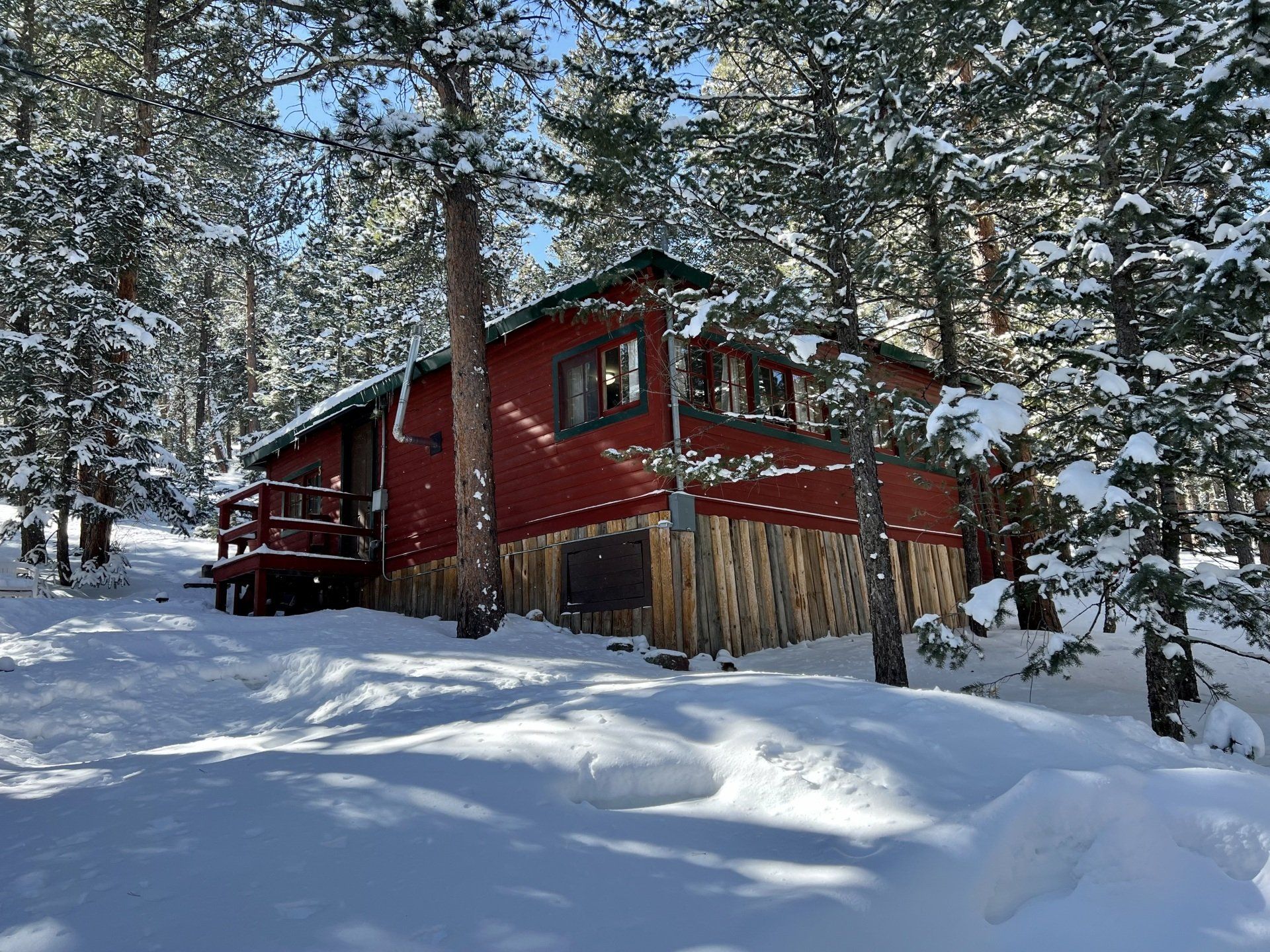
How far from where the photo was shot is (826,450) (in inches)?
558

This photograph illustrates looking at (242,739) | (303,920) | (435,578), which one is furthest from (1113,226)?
(435,578)

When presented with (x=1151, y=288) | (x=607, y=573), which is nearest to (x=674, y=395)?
(x=607, y=573)

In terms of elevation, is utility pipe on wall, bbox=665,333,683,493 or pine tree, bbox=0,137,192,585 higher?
pine tree, bbox=0,137,192,585

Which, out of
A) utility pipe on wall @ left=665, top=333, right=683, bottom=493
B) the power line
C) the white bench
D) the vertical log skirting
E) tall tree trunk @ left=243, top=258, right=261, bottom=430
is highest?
tall tree trunk @ left=243, top=258, right=261, bottom=430

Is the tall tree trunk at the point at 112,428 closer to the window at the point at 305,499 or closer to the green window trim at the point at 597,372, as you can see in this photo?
the window at the point at 305,499

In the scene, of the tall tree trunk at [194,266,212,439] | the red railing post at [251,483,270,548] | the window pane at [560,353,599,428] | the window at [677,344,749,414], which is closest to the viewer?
the window at [677,344,749,414]

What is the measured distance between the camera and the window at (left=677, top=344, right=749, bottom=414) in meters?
11.6

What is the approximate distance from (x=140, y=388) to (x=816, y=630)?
1448 cm

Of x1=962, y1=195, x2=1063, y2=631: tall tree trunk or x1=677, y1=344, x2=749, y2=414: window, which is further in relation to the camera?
x1=677, y1=344, x2=749, y2=414: window

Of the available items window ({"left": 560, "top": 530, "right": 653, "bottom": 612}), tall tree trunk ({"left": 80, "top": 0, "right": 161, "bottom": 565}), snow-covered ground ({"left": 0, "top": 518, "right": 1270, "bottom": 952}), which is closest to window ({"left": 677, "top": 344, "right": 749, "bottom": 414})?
window ({"left": 560, "top": 530, "right": 653, "bottom": 612})

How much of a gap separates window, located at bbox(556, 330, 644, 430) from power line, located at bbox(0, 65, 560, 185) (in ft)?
8.20

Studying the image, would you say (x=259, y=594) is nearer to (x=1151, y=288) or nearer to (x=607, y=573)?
(x=607, y=573)

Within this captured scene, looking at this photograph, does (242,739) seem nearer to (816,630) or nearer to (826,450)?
(816,630)

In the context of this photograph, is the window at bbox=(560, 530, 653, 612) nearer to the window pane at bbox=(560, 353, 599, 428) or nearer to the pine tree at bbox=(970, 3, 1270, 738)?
the window pane at bbox=(560, 353, 599, 428)
